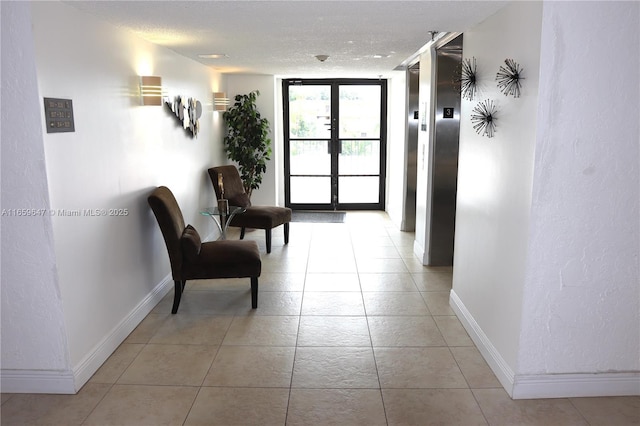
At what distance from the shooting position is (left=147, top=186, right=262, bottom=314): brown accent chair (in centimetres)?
395

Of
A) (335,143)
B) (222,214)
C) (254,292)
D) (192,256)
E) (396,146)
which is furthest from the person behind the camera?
(335,143)

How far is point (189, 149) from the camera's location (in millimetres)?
5418

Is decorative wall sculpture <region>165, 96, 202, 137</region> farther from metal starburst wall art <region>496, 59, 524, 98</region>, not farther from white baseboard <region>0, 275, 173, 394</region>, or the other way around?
metal starburst wall art <region>496, 59, 524, 98</region>

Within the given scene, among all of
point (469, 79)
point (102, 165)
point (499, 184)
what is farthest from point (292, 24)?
point (499, 184)

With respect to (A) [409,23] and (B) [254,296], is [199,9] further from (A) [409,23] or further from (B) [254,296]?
(B) [254,296]

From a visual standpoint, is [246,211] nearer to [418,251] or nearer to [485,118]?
[418,251]

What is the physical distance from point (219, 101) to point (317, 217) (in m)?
2.39

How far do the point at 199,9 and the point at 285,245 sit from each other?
3.64 metres

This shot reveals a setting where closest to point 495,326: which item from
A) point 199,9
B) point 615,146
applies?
point 615,146

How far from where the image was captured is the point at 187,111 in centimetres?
522

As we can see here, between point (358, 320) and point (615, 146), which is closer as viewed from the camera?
point (615, 146)

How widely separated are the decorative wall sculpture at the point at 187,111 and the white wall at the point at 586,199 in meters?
3.31

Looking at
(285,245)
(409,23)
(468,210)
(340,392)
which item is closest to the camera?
(340,392)

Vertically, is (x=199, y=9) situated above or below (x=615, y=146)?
above
